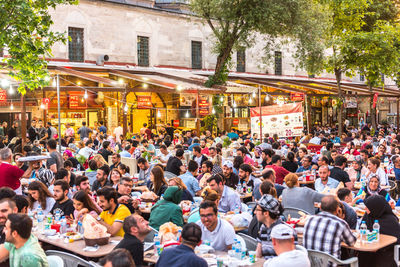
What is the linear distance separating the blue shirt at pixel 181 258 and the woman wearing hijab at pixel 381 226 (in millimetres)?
3368

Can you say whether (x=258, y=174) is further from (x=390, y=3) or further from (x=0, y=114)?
(x=390, y=3)

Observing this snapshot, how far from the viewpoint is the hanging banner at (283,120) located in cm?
1789

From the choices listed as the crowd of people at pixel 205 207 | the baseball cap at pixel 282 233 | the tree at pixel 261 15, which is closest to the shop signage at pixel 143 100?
the tree at pixel 261 15

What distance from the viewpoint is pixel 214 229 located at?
6.58 meters

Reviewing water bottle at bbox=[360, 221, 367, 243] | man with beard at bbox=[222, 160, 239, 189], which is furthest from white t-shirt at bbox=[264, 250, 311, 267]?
man with beard at bbox=[222, 160, 239, 189]

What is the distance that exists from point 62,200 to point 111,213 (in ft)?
4.35

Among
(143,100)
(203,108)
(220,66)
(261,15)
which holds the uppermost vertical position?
(261,15)

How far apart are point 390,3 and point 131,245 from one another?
27.3 metres

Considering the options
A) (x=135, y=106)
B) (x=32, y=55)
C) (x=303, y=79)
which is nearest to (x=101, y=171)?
(x=32, y=55)

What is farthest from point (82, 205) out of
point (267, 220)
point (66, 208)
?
point (267, 220)

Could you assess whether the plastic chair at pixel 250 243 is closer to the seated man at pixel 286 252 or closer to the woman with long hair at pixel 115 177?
the seated man at pixel 286 252

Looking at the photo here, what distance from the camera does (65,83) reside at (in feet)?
75.5

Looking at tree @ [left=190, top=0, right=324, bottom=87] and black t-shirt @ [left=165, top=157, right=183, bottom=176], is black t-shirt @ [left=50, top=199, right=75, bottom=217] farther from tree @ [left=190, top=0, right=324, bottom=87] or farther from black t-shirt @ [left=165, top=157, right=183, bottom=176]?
tree @ [left=190, top=0, right=324, bottom=87]

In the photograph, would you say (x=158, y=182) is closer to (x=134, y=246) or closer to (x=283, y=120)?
(x=134, y=246)
